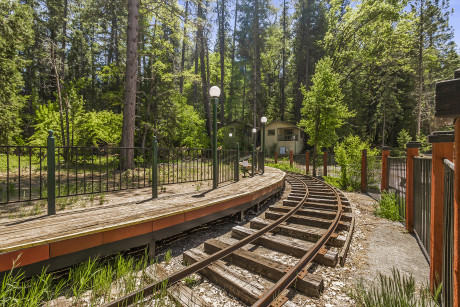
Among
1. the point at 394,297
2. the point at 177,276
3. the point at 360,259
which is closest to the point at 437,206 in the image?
the point at 394,297

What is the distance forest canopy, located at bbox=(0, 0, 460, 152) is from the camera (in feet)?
44.5

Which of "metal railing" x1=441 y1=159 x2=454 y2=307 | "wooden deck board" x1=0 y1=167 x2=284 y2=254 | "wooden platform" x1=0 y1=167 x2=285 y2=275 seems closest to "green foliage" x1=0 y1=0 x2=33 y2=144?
"wooden deck board" x1=0 y1=167 x2=284 y2=254

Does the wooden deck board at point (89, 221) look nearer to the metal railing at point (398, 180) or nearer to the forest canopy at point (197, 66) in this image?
the metal railing at point (398, 180)

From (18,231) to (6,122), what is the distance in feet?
47.3

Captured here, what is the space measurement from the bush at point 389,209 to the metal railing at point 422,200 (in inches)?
48.5

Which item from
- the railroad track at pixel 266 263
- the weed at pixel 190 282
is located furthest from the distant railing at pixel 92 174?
the weed at pixel 190 282

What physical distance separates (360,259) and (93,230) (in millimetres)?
4263

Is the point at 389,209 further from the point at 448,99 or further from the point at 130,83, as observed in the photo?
the point at 130,83

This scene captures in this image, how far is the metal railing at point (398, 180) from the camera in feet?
18.7

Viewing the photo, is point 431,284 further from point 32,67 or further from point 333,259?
point 32,67

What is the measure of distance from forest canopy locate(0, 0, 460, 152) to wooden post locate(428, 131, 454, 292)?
10698 millimetres

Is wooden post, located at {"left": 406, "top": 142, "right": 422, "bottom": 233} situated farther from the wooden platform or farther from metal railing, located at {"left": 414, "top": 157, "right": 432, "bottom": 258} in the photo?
the wooden platform

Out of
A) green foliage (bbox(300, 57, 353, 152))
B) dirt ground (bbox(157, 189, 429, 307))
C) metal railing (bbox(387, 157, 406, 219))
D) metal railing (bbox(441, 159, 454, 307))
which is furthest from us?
green foliage (bbox(300, 57, 353, 152))

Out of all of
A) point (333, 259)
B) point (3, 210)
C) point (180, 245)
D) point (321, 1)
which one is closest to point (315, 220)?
point (333, 259)
